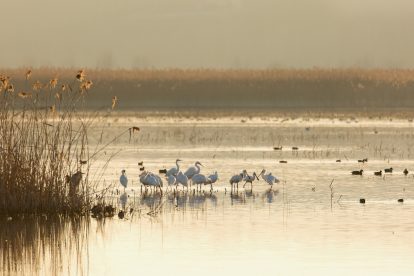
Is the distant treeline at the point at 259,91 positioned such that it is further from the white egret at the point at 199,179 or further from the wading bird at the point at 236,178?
the white egret at the point at 199,179

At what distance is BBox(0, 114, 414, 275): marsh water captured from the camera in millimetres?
11656

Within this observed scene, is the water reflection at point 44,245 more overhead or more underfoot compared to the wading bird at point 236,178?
more underfoot

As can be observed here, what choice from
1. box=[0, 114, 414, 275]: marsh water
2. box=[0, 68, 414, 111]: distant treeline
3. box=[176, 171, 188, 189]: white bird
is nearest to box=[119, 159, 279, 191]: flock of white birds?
box=[176, 171, 188, 189]: white bird

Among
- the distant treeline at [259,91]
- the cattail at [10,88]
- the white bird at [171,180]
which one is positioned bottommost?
the white bird at [171,180]

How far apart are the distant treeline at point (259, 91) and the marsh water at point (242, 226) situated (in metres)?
30.5

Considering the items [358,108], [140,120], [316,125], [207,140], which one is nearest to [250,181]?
[207,140]

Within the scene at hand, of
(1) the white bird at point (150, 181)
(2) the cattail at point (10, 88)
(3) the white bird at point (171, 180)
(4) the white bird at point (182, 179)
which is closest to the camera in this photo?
(2) the cattail at point (10, 88)

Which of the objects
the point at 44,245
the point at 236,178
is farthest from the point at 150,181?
the point at 44,245

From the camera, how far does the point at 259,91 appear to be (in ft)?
191

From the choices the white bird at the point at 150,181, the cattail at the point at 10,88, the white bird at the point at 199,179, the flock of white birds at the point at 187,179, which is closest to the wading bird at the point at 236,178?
the flock of white birds at the point at 187,179

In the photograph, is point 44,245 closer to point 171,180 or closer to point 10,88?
point 10,88

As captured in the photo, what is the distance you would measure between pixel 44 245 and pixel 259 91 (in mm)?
45554

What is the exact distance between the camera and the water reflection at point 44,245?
38.0ft

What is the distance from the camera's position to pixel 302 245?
502 inches
